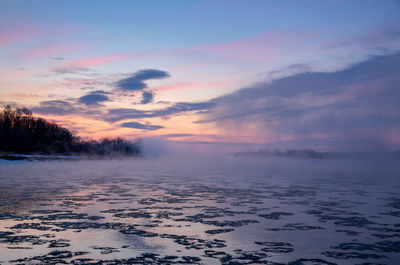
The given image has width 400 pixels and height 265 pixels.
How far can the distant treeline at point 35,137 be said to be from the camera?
265 ft

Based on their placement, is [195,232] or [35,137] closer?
[195,232]

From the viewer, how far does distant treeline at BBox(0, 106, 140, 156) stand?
8062cm

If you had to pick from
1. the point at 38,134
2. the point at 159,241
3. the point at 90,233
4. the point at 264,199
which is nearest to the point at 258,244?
the point at 159,241

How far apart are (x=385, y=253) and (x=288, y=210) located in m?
4.87

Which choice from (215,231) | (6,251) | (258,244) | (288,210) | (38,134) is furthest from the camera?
(38,134)

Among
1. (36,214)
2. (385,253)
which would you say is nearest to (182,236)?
(385,253)

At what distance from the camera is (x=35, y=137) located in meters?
96.8

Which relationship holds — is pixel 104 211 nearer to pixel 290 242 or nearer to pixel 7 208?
pixel 7 208

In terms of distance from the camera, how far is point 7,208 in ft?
33.2

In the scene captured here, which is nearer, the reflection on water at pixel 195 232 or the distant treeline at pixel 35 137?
the reflection on water at pixel 195 232

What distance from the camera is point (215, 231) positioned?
7703 mm

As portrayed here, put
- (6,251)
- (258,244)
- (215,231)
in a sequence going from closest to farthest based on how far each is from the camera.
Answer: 1. (6,251)
2. (258,244)
3. (215,231)

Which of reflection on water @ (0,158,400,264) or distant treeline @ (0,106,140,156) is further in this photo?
distant treeline @ (0,106,140,156)

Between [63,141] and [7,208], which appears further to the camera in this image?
[63,141]
